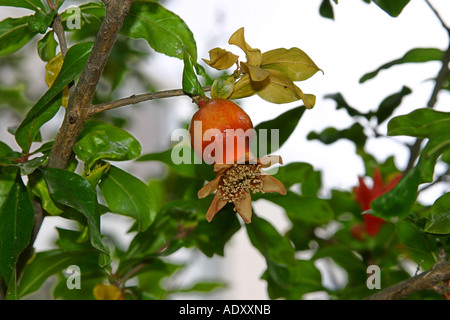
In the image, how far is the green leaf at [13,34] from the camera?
0.59 metres

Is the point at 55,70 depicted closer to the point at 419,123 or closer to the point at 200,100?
the point at 200,100

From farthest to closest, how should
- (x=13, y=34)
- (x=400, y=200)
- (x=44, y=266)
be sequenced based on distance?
(x=44, y=266) < (x=13, y=34) < (x=400, y=200)

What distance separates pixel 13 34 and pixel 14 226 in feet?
0.76

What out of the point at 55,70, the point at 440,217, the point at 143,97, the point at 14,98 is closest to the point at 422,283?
the point at 440,217

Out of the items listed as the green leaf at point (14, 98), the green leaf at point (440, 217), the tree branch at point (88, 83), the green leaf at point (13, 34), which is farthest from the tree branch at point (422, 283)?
the green leaf at point (14, 98)

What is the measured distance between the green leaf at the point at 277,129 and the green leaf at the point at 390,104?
0.86ft

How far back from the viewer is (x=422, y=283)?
510 mm

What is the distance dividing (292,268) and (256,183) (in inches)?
11.2

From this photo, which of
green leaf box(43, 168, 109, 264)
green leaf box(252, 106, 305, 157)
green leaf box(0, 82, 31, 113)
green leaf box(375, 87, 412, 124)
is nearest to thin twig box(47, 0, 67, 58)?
green leaf box(43, 168, 109, 264)

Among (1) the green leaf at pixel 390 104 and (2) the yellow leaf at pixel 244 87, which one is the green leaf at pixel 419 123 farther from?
(1) the green leaf at pixel 390 104

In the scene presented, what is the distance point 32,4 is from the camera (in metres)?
0.57

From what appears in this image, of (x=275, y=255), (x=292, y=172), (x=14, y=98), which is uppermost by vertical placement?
(x=14, y=98)

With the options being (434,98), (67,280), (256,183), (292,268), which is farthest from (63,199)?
(434,98)
